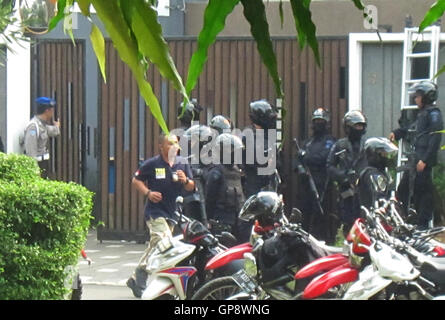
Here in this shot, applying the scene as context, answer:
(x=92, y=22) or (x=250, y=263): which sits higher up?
(x=92, y=22)

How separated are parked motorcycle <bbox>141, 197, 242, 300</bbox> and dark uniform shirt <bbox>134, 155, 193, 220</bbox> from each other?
1357 millimetres

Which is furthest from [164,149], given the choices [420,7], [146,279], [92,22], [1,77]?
[92,22]

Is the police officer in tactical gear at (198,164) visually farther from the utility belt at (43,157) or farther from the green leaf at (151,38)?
the green leaf at (151,38)

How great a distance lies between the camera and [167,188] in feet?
33.5

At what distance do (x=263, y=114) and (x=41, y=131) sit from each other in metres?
3.55

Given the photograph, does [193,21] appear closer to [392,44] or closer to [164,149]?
[392,44]

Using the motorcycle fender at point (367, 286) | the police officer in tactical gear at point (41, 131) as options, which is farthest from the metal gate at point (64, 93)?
the motorcycle fender at point (367, 286)

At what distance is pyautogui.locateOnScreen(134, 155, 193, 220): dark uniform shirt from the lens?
10159 millimetres

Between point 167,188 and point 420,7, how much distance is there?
7924 millimetres

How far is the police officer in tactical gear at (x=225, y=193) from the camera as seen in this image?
1012cm

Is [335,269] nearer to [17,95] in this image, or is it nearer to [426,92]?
[426,92]

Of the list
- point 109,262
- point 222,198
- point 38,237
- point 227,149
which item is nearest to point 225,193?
point 222,198

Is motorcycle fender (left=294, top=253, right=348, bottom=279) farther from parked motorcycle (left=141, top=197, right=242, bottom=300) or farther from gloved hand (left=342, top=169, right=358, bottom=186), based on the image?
gloved hand (left=342, top=169, right=358, bottom=186)

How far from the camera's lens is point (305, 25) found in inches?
41.5
